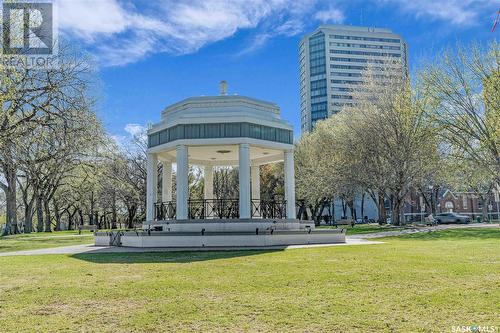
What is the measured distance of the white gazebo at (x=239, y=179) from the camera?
18.2 m

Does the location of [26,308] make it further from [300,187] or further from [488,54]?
[300,187]

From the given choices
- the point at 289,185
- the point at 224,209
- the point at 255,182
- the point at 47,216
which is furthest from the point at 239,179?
the point at 47,216

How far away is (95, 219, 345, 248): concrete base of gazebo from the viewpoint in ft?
58.3

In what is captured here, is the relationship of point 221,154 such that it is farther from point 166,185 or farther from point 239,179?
point 239,179

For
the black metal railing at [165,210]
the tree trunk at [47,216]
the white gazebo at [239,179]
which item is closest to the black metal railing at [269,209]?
the white gazebo at [239,179]

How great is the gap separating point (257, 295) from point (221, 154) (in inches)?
673

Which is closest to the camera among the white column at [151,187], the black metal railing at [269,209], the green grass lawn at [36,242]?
the green grass lawn at [36,242]

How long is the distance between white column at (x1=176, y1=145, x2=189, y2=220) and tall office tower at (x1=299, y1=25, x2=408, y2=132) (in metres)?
132

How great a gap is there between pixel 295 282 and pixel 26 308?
4799mm

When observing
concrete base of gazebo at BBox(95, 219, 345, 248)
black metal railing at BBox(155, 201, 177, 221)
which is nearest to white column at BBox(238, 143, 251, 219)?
concrete base of gazebo at BBox(95, 219, 345, 248)

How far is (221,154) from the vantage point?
24344 millimetres

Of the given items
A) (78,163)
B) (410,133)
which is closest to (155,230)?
(78,163)

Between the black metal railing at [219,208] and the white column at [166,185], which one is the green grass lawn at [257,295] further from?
the white column at [166,185]

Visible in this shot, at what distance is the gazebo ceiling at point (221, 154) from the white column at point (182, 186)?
50.5 inches
